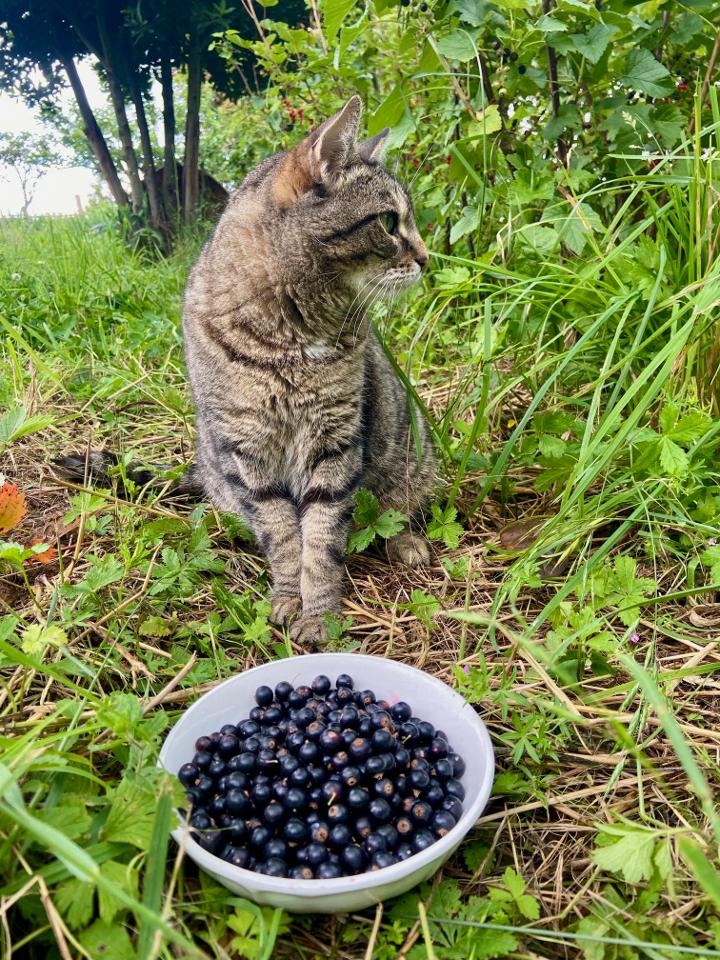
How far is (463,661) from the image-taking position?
1.75 m

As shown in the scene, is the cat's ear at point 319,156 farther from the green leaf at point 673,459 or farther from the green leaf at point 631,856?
the green leaf at point 631,856

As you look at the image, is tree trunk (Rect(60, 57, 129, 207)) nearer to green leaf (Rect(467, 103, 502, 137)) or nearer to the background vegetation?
the background vegetation

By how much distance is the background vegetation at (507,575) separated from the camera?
112 centimetres

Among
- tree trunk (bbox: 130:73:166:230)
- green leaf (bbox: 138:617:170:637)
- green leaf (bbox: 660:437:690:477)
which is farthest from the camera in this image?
tree trunk (bbox: 130:73:166:230)

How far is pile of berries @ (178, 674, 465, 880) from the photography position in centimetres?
122

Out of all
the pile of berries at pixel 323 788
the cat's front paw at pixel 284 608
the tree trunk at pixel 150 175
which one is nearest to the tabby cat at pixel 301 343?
the cat's front paw at pixel 284 608

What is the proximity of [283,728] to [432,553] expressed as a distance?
3.20ft

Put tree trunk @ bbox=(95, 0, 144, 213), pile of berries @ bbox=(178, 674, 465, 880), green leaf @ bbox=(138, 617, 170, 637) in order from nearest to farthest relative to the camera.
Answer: pile of berries @ bbox=(178, 674, 465, 880) < green leaf @ bbox=(138, 617, 170, 637) < tree trunk @ bbox=(95, 0, 144, 213)

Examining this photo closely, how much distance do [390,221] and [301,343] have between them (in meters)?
0.51

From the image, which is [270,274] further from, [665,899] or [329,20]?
[665,899]

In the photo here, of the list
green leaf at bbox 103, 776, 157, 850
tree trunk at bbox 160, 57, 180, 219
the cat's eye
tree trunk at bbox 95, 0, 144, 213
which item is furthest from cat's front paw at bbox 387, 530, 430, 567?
tree trunk at bbox 95, 0, 144, 213

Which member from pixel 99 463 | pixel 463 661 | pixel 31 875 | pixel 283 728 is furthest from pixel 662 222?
pixel 31 875

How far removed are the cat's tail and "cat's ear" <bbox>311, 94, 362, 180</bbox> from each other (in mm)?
1206

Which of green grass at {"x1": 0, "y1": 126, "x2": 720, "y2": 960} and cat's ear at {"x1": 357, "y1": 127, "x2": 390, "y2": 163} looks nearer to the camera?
green grass at {"x1": 0, "y1": 126, "x2": 720, "y2": 960}
